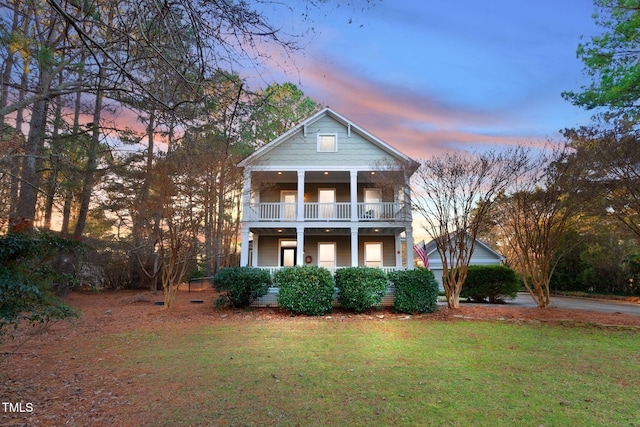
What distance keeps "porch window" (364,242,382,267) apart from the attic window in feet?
16.5

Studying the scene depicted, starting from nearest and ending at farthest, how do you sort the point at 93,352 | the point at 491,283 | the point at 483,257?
1. the point at 93,352
2. the point at 491,283
3. the point at 483,257

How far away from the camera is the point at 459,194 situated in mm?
12008

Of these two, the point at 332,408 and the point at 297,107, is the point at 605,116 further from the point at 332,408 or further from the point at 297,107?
the point at 297,107

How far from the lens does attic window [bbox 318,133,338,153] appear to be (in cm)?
1630

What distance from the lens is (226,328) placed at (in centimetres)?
920

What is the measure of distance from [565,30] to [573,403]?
43.0ft

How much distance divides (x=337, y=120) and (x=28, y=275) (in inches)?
556

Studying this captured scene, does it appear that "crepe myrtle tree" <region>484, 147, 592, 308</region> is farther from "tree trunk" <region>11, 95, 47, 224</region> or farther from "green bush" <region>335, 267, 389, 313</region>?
"tree trunk" <region>11, 95, 47, 224</region>

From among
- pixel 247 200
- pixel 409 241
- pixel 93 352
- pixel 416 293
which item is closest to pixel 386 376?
pixel 93 352

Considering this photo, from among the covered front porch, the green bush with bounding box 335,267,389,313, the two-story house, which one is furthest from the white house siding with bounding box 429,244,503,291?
the green bush with bounding box 335,267,389,313

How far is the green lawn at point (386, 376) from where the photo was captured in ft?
12.1

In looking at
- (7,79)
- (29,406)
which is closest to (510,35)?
(7,79)

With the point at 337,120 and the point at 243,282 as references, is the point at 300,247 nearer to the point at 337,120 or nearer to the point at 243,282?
the point at 243,282

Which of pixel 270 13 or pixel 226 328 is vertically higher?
pixel 270 13
